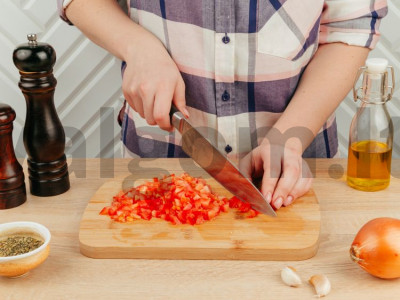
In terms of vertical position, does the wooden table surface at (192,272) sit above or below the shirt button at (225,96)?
below

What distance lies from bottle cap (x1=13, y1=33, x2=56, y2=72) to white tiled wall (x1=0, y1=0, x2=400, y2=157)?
81cm

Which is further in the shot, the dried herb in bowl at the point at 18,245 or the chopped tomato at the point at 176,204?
the chopped tomato at the point at 176,204

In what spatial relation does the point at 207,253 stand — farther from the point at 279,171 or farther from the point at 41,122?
the point at 41,122

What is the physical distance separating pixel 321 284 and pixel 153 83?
24.0 inches

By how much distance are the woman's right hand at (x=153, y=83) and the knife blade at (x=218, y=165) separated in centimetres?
3

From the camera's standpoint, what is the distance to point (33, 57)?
1294 mm

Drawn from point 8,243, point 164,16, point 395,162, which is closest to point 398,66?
point 395,162

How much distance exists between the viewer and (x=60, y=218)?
1325 millimetres

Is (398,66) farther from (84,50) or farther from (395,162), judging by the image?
(84,50)

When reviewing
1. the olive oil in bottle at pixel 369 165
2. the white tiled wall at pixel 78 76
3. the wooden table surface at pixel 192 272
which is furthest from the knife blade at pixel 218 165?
the white tiled wall at pixel 78 76

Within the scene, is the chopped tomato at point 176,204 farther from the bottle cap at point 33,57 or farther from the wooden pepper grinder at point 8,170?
the bottle cap at point 33,57

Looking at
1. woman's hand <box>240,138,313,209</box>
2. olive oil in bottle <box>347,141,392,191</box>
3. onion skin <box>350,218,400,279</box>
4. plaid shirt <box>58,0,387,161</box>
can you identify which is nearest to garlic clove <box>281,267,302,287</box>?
onion skin <box>350,218,400,279</box>

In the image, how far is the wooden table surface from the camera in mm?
1055

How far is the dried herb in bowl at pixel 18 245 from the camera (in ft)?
3.63
